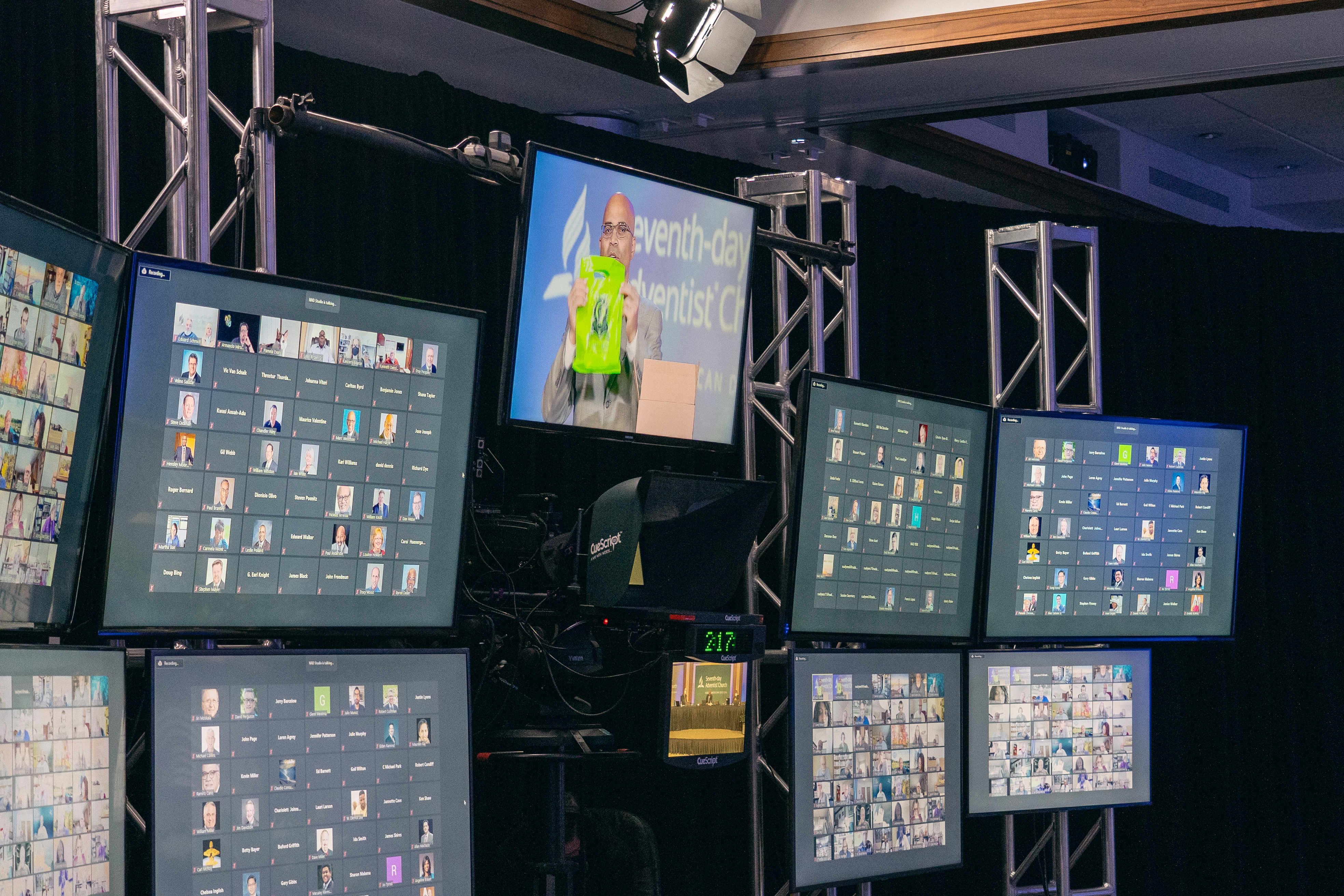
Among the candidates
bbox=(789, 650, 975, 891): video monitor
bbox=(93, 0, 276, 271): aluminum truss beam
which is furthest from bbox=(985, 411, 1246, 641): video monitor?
bbox=(93, 0, 276, 271): aluminum truss beam

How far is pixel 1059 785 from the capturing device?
13.6 feet

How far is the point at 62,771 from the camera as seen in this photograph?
6.85 ft

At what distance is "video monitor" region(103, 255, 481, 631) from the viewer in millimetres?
2348

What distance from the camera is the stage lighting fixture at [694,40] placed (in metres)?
3.60

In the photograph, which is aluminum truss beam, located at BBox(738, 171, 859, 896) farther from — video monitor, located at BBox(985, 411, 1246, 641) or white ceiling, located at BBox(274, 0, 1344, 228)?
video monitor, located at BBox(985, 411, 1246, 641)

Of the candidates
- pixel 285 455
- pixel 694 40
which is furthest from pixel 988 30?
Answer: pixel 285 455

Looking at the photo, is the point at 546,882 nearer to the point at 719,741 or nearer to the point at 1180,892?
the point at 719,741

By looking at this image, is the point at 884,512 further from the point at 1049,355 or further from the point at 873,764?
the point at 1049,355

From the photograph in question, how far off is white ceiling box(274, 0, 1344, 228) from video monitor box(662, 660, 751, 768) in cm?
190

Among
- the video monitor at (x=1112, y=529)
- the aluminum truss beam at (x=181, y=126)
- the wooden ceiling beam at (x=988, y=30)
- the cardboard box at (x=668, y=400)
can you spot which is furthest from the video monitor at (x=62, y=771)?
the wooden ceiling beam at (x=988, y=30)

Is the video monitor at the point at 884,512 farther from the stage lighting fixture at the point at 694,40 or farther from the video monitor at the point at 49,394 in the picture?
the video monitor at the point at 49,394

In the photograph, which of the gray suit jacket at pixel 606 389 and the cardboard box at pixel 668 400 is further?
the cardboard box at pixel 668 400

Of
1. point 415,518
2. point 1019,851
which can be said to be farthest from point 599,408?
point 1019,851

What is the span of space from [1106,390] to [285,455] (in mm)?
4020
